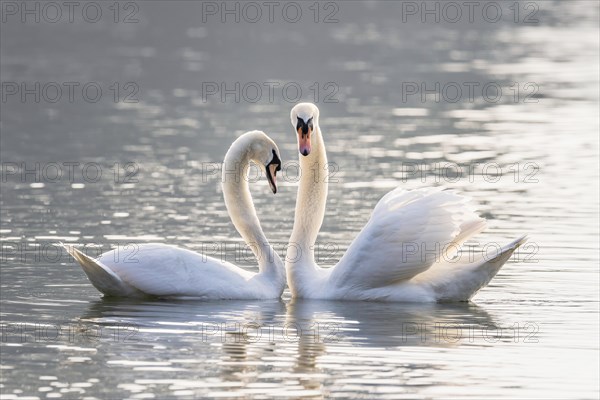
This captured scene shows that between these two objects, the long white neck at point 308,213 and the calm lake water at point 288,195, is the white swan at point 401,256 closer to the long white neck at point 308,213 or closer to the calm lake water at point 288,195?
the long white neck at point 308,213

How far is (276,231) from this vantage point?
15961 millimetres

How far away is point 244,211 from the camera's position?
541 inches

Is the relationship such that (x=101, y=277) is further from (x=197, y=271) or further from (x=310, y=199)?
(x=310, y=199)

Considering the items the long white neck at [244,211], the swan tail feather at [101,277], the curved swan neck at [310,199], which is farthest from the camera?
the curved swan neck at [310,199]

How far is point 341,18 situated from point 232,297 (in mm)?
41153

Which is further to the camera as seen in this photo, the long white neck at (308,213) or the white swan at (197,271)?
the long white neck at (308,213)

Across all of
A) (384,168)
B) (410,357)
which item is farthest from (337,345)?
(384,168)

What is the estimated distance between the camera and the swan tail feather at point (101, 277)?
12211 millimetres

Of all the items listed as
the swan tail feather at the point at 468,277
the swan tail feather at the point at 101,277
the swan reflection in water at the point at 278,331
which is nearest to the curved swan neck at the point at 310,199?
the swan reflection in water at the point at 278,331

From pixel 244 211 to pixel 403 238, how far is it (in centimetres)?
188

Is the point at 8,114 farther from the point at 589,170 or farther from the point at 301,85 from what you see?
the point at 589,170

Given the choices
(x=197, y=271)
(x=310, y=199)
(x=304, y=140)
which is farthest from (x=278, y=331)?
(x=310, y=199)

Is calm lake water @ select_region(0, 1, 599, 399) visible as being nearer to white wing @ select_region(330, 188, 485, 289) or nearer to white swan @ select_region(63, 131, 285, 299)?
white swan @ select_region(63, 131, 285, 299)

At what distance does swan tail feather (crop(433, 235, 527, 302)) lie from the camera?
12750 millimetres
